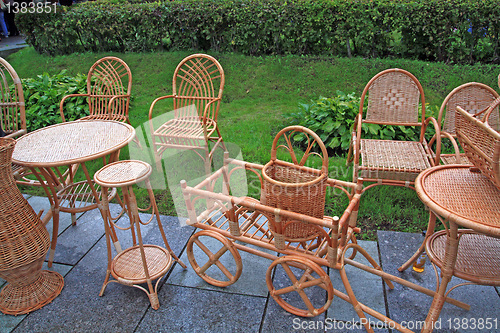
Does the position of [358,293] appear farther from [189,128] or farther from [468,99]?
[189,128]

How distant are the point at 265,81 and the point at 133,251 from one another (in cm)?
435

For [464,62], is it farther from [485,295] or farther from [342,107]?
[485,295]

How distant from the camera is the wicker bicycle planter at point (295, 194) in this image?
1.99 metres

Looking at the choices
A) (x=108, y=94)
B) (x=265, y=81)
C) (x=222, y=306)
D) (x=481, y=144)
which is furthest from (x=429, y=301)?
(x=265, y=81)

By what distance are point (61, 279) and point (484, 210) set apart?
270cm

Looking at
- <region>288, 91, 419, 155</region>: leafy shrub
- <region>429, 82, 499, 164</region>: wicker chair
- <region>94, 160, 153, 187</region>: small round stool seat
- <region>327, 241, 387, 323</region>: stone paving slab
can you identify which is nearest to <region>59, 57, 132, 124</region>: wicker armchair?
<region>94, 160, 153, 187</region>: small round stool seat

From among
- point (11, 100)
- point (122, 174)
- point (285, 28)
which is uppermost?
point (285, 28)

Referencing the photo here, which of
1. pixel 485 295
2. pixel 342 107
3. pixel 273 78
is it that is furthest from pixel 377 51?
pixel 485 295

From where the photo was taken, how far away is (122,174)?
227 cm

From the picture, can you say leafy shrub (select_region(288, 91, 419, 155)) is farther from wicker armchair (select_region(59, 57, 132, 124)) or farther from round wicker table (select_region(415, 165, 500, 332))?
wicker armchair (select_region(59, 57, 132, 124))

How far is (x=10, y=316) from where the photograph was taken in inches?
90.6

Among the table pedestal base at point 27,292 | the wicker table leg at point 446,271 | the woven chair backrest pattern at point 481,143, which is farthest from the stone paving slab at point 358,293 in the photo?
the table pedestal base at point 27,292

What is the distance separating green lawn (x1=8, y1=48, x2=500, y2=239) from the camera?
4770 millimetres

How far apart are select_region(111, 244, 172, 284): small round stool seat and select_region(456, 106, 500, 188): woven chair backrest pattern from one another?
6.53 ft
